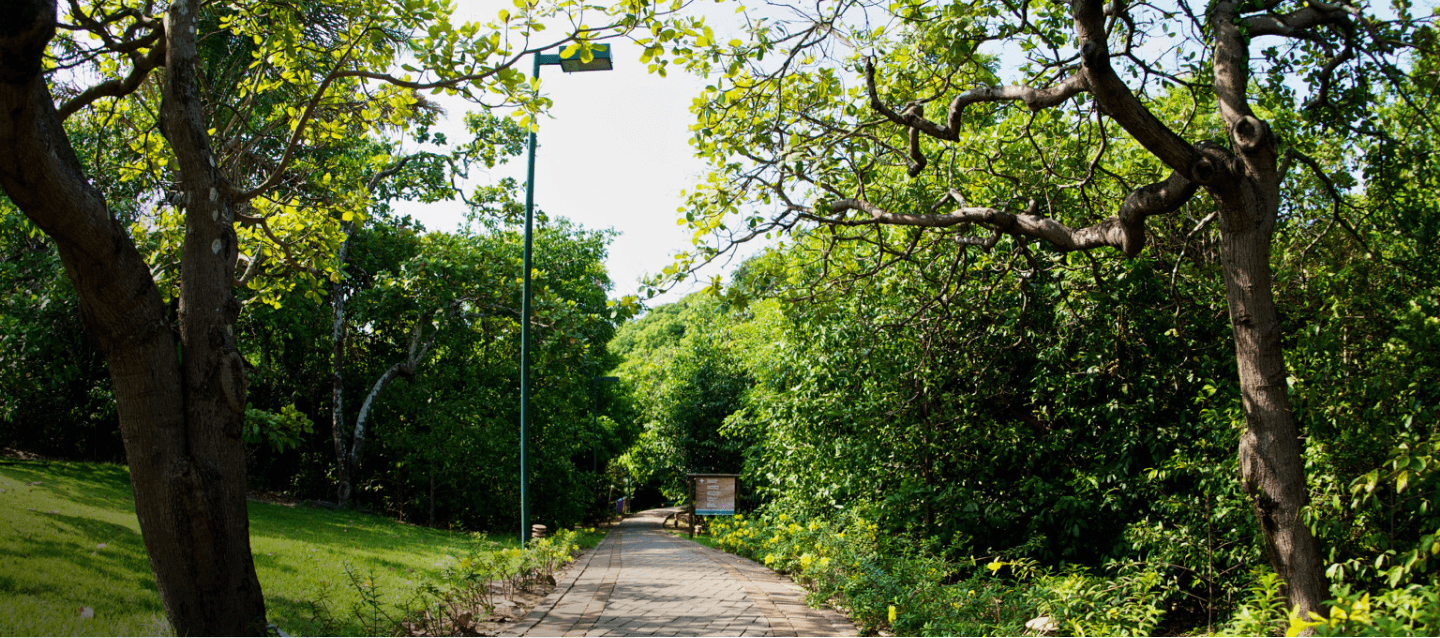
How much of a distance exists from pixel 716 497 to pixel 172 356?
12452 millimetres

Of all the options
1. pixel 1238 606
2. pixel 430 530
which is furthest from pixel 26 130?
pixel 430 530

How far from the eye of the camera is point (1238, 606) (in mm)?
5844

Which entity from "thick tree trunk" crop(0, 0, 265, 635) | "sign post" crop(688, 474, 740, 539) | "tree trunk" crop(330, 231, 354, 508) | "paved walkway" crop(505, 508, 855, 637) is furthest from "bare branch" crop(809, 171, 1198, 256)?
"tree trunk" crop(330, 231, 354, 508)

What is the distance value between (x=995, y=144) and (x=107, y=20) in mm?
8447

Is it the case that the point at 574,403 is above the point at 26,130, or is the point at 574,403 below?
below

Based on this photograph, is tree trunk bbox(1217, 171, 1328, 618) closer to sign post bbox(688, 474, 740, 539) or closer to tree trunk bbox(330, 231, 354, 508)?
sign post bbox(688, 474, 740, 539)

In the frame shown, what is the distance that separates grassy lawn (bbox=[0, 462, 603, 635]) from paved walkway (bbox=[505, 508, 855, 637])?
1282mm

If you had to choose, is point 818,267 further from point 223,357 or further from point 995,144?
point 223,357

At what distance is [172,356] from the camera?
457cm

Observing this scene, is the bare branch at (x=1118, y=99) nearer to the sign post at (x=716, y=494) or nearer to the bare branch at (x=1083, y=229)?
the bare branch at (x=1083, y=229)

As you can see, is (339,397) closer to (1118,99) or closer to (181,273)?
(181,273)

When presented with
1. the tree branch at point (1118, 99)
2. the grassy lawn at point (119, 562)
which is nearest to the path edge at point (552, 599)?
the grassy lawn at point (119, 562)

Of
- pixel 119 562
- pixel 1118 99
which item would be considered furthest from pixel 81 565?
pixel 1118 99

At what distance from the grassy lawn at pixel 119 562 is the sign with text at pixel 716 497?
558 cm
